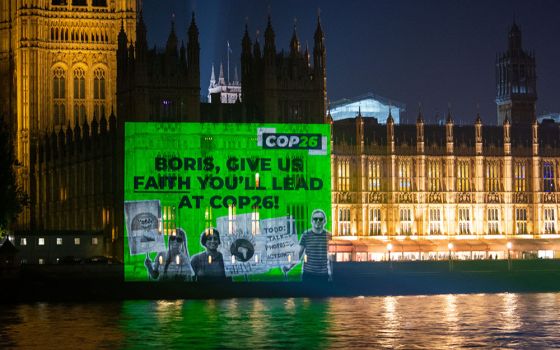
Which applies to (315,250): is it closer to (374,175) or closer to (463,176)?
(374,175)

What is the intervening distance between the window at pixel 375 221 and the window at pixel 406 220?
236cm

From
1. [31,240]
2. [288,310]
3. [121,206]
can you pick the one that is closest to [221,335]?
[288,310]

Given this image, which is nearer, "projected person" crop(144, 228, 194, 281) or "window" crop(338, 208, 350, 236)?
"projected person" crop(144, 228, 194, 281)

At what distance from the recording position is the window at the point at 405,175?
502 feet

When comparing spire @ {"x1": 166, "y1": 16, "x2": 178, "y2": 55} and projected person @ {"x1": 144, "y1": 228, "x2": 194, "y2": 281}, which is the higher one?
spire @ {"x1": 166, "y1": 16, "x2": 178, "y2": 55}

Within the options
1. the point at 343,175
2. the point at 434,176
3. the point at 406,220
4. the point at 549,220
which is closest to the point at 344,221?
the point at 343,175

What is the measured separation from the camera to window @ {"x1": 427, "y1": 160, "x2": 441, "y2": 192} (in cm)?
15400

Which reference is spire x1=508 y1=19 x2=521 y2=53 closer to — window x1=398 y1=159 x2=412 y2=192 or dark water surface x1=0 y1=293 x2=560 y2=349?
window x1=398 y1=159 x2=412 y2=192

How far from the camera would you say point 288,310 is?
88688 mm

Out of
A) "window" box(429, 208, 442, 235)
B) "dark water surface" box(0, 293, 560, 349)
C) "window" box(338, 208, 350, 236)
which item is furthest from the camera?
"window" box(429, 208, 442, 235)

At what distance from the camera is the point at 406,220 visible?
503 ft

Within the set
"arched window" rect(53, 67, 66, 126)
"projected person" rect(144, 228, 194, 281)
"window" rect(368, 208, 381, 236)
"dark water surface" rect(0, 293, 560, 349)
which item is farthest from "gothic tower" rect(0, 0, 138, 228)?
"dark water surface" rect(0, 293, 560, 349)

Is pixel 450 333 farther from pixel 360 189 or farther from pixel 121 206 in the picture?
pixel 360 189

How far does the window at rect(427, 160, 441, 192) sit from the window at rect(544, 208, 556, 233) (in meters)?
13.0
